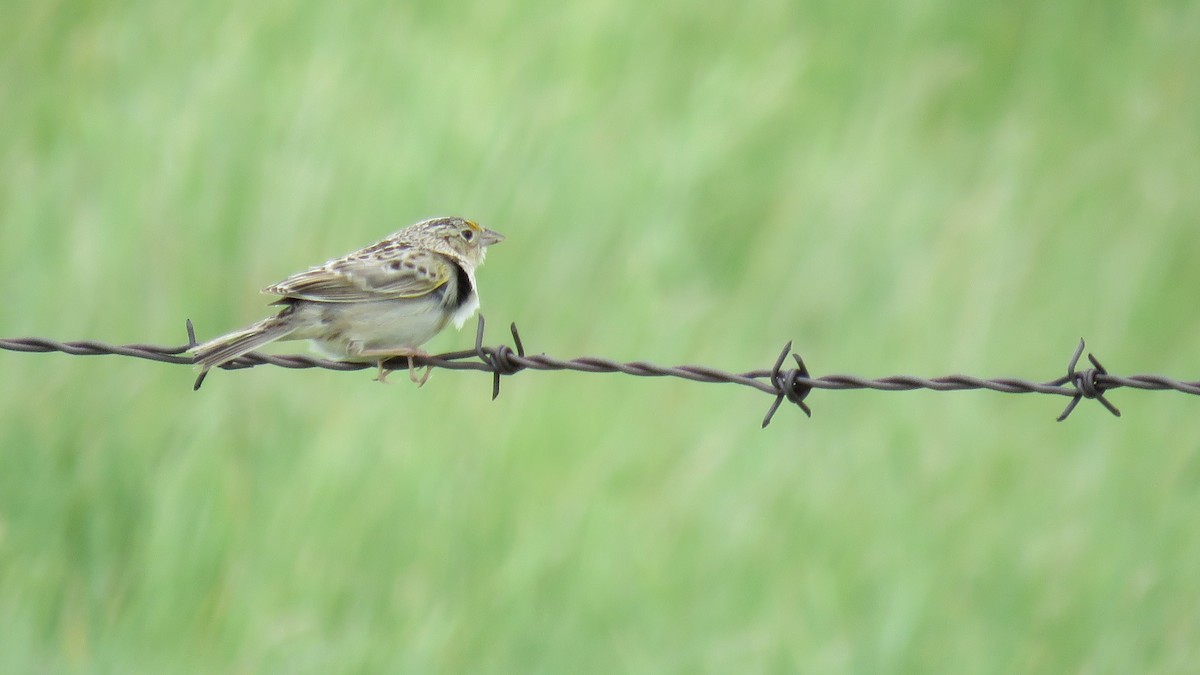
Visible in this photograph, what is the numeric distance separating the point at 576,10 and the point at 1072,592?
A: 21.9 feet

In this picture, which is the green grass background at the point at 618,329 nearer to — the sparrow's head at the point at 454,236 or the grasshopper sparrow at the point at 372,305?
the sparrow's head at the point at 454,236

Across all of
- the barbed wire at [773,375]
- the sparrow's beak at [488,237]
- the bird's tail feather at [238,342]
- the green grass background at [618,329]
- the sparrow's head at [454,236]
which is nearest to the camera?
the barbed wire at [773,375]

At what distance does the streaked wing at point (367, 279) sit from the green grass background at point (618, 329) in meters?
1.74

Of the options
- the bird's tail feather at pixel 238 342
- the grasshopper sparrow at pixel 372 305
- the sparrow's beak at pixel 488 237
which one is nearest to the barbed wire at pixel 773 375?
the bird's tail feather at pixel 238 342

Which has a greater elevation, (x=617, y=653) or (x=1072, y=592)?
(x=1072, y=592)

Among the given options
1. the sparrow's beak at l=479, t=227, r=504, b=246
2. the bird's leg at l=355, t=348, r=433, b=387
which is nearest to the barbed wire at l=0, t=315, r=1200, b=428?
the bird's leg at l=355, t=348, r=433, b=387

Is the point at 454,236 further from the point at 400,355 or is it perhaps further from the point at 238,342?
the point at 238,342

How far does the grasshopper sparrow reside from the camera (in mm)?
6188

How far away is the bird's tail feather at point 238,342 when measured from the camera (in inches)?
219

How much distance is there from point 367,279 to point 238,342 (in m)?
0.79

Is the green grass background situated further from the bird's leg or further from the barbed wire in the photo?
the barbed wire

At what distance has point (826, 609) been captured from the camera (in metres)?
7.41

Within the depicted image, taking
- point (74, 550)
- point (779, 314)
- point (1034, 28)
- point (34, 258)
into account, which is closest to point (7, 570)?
point (74, 550)

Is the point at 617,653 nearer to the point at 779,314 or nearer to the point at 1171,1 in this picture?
the point at 779,314
